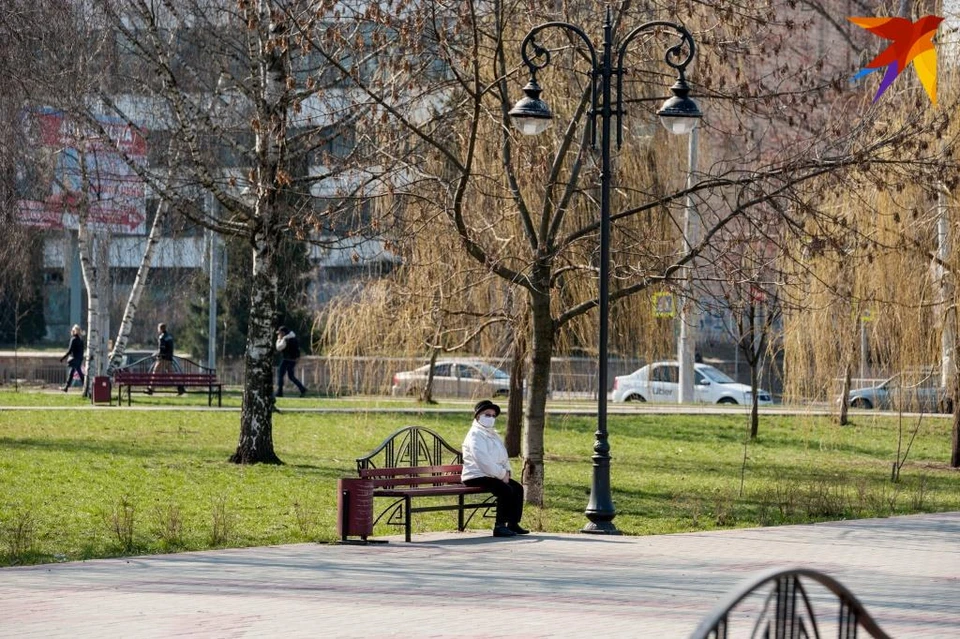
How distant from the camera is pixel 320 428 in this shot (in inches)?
1166

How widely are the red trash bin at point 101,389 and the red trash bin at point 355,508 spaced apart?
21.2 meters

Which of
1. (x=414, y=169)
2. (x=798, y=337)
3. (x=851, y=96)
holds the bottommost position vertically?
(x=798, y=337)

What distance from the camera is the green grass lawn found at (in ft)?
49.0

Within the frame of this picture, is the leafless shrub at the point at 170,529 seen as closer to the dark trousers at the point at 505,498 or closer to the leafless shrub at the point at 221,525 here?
the leafless shrub at the point at 221,525

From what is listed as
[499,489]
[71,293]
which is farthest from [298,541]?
[71,293]

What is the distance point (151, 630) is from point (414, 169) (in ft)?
32.5

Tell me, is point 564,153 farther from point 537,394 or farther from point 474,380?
point 474,380

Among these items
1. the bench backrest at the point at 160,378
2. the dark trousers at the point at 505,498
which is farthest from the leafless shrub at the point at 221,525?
the bench backrest at the point at 160,378

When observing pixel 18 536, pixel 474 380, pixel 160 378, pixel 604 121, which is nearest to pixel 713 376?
pixel 160 378

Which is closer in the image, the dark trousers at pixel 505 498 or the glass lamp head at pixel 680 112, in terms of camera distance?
the dark trousers at pixel 505 498

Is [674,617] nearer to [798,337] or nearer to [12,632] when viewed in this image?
[12,632]

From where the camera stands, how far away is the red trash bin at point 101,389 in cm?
3394

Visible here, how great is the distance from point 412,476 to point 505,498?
1.33 m

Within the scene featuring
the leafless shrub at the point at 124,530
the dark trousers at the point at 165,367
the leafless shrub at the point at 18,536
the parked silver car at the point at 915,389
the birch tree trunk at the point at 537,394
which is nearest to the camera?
the leafless shrub at the point at 18,536
